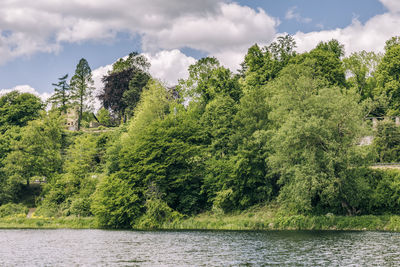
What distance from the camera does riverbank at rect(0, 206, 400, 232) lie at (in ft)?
152

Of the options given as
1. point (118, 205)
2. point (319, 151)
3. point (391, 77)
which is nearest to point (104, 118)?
point (118, 205)

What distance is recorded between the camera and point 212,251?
31.8 m

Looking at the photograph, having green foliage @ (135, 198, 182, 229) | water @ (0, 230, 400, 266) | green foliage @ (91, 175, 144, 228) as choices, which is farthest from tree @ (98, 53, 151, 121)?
water @ (0, 230, 400, 266)

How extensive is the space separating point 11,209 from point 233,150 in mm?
33792

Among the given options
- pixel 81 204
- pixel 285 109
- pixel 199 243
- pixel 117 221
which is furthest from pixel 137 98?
pixel 199 243

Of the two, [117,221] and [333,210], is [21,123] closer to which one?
[117,221]

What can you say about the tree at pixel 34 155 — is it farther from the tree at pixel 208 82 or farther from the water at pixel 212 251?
the water at pixel 212 251

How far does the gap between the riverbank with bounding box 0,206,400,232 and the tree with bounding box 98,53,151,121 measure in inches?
1540

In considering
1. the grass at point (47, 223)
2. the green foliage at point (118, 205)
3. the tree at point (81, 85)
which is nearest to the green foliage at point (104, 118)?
the tree at point (81, 85)

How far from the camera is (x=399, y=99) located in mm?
70812

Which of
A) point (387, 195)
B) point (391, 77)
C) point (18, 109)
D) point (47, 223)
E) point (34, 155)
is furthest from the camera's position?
point (18, 109)

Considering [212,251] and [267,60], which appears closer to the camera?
[212,251]

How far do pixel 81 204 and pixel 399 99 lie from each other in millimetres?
48446

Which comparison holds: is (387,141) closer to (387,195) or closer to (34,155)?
(387,195)
